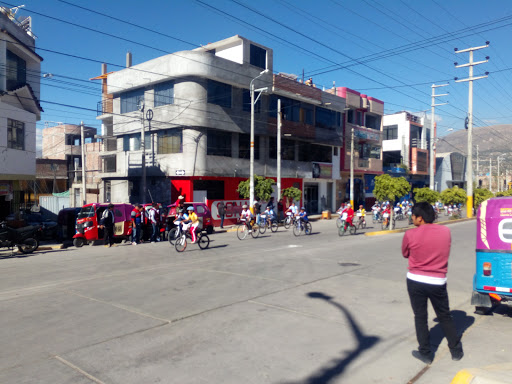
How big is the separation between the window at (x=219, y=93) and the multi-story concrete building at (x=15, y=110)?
1070cm

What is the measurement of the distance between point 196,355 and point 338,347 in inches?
74.0

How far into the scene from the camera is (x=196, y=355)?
5.30 metres

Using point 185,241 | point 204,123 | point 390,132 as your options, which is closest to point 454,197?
point 204,123

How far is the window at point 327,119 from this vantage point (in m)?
40.6

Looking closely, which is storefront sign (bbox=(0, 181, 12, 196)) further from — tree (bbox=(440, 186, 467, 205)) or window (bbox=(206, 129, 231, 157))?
tree (bbox=(440, 186, 467, 205))

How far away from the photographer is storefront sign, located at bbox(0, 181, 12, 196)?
71.0 ft

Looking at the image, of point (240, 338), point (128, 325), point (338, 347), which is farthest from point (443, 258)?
point (128, 325)

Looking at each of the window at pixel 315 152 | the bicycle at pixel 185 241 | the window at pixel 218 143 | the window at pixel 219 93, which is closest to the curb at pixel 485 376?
the bicycle at pixel 185 241

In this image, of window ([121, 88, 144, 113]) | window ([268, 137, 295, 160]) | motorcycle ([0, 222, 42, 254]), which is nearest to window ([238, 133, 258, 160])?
window ([268, 137, 295, 160])

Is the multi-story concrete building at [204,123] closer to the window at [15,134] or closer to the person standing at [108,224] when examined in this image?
the window at [15,134]

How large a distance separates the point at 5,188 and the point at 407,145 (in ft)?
164

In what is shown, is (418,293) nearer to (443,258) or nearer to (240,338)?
(443,258)

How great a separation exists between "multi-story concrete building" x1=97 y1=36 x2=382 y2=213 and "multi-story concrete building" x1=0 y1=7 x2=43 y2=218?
246 inches

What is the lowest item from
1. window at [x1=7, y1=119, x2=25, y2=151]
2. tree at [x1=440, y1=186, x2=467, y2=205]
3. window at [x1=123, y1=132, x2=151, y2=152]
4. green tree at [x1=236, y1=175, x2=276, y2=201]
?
tree at [x1=440, y1=186, x2=467, y2=205]
